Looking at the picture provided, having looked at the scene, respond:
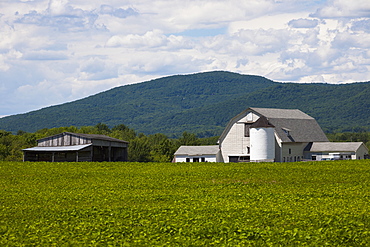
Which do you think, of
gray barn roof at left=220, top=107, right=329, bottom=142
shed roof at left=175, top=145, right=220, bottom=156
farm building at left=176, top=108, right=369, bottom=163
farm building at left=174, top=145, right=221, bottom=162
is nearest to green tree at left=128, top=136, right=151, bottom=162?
shed roof at left=175, top=145, right=220, bottom=156

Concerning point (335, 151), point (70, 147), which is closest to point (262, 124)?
point (335, 151)

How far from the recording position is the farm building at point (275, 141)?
67.8 m

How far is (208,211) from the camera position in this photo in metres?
22.5

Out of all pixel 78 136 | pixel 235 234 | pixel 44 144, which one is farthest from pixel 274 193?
pixel 44 144

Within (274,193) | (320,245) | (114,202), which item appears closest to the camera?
(320,245)

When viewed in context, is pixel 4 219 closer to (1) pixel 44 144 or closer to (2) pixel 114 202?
(2) pixel 114 202

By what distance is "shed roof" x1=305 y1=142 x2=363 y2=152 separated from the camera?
241 ft

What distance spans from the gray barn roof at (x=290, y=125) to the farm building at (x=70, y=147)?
58.8 ft

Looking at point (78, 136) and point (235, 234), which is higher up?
point (78, 136)

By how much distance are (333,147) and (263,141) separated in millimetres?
12733

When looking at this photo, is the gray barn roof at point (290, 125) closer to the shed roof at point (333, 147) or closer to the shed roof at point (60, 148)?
the shed roof at point (333, 147)

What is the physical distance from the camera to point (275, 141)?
70812mm

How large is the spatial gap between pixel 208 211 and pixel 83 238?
630 cm

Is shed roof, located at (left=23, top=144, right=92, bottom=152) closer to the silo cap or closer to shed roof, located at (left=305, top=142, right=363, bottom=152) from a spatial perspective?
the silo cap
